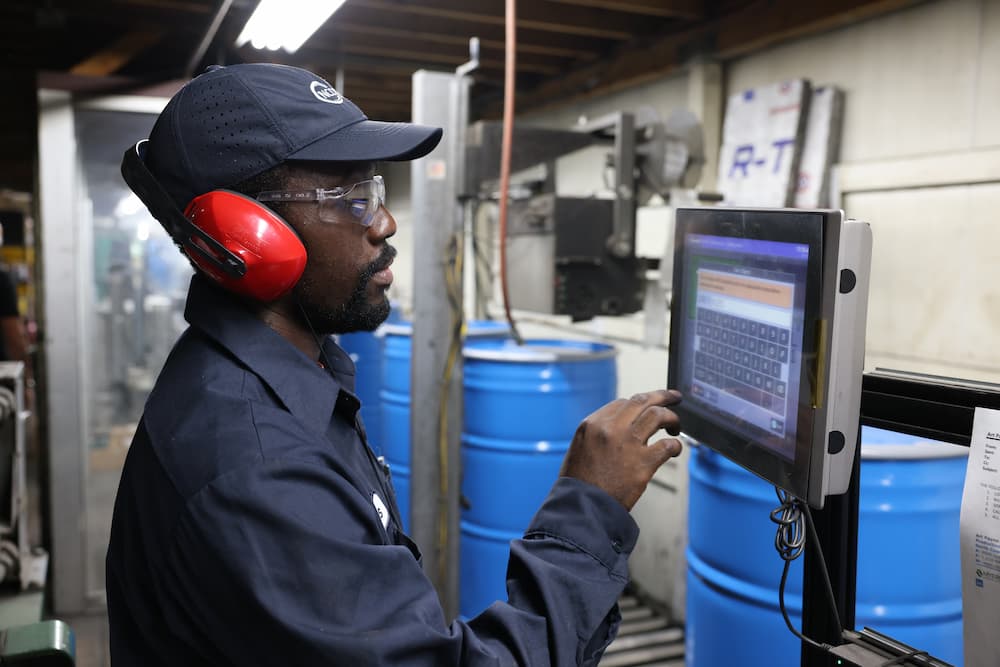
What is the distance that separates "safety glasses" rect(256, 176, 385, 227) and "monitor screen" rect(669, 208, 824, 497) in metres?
0.49

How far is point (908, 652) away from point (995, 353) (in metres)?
1.57

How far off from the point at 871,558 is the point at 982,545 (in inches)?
32.2

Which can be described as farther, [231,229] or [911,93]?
[911,93]

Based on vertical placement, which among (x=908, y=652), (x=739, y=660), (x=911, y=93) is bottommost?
(x=739, y=660)

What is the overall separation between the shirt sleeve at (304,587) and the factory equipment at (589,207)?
178cm

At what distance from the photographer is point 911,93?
2.59 meters

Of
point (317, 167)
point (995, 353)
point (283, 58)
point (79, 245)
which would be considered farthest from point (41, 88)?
point (995, 353)

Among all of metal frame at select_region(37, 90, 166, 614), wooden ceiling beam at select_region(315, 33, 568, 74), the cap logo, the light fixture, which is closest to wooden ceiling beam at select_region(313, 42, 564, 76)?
wooden ceiling beam at select_region(315, 33, 568, 74)

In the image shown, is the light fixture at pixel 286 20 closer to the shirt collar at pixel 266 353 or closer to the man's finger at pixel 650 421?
the shirt collar at pixel 266 353

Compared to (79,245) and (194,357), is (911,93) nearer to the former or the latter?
(194,357)

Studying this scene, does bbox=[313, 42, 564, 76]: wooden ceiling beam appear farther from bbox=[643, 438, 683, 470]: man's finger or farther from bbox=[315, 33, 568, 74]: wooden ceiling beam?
bbox=[643, 438, 683, 470]: man's finger

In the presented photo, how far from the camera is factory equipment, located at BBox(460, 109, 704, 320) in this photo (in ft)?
8.68

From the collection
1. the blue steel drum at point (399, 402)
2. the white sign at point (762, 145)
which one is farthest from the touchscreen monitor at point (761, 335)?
the blue steel drum at point (399, 402)

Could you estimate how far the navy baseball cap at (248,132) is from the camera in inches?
40.6
